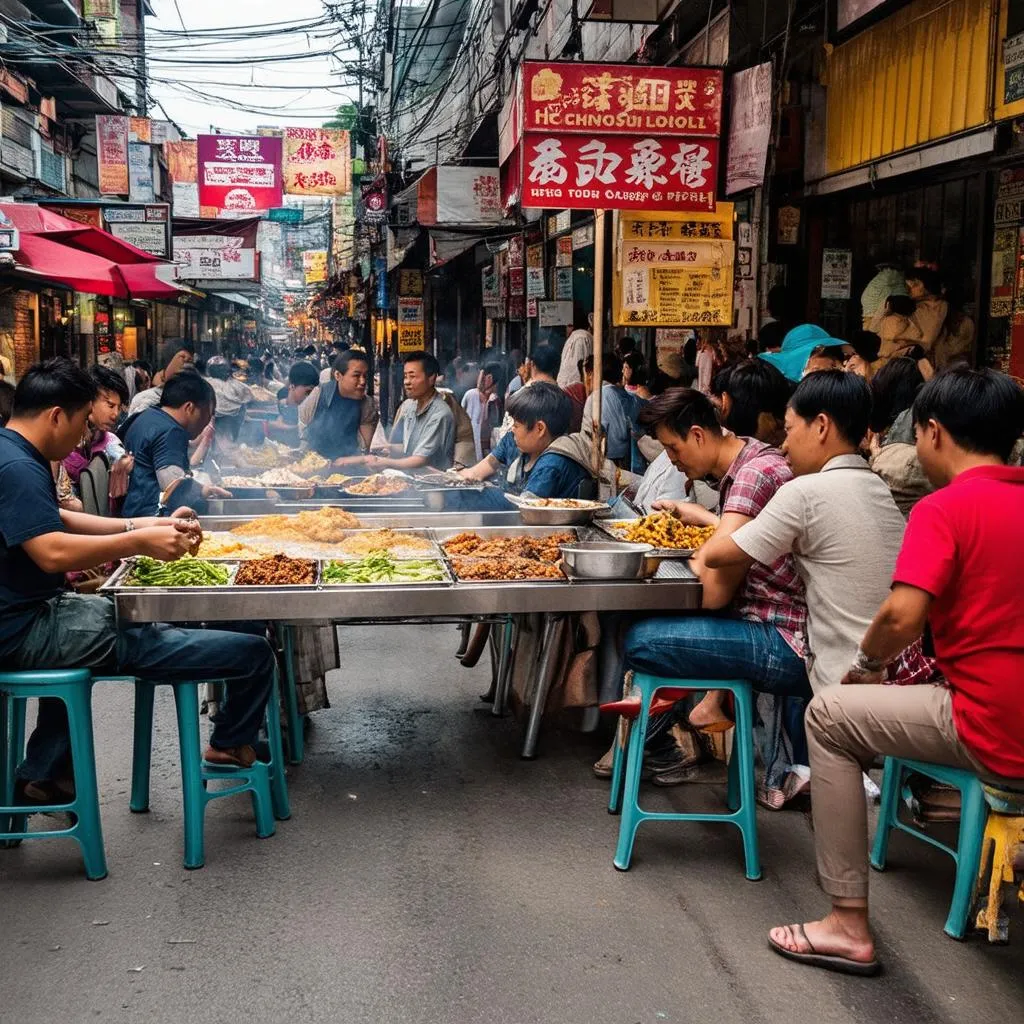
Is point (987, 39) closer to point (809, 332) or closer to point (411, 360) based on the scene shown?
point (809, 332)

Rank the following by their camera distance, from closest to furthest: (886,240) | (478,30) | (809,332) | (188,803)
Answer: (188,803) → (809,332) → (886,240) → (478,30)

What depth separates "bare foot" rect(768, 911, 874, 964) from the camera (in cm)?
345

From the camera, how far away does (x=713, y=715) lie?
4586 mm

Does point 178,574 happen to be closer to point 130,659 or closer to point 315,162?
point 130,659

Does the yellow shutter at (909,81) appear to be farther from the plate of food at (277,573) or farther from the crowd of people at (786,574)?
the plate of food at (277,573)

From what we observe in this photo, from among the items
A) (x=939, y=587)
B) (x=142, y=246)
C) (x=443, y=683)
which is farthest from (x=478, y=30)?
(x=939, y=587)

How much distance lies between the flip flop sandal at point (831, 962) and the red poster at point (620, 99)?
196 inches

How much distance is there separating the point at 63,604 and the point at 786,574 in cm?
292

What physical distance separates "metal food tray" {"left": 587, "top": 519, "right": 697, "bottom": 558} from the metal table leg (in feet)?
1.65

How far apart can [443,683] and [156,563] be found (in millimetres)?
2619

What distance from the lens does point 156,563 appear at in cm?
462

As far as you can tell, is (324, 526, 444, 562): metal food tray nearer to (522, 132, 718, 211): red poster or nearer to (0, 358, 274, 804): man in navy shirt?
(0, 358, 274, 804): man in navy shirt

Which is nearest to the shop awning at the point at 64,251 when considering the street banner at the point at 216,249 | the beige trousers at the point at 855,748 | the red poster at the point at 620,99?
the red poster at the point at 620,99

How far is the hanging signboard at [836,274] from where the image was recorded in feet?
29.6
